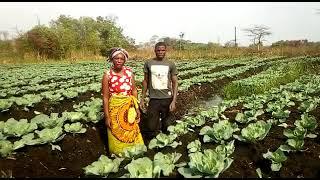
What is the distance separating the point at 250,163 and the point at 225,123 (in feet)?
3.48

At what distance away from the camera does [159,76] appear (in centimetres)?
539

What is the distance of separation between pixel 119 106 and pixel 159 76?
3.04ft

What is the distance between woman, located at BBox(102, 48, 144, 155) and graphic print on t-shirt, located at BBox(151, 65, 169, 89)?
0.55 m

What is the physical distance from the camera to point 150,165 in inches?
126

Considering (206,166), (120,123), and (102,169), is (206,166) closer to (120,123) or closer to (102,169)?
(102,169)

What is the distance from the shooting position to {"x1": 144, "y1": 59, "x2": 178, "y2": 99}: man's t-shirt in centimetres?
536

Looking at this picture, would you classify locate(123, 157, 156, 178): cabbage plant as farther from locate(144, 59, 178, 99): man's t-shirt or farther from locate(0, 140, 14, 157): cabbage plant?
locate(144, 59, 178, 99): man's t-shirt

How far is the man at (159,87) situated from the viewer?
536 centimetres

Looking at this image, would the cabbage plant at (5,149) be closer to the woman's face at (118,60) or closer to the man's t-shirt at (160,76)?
the woman's face at (118,60)

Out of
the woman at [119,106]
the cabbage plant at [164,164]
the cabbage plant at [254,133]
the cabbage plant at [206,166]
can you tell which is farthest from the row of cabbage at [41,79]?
the cabbage plant at [206,166]

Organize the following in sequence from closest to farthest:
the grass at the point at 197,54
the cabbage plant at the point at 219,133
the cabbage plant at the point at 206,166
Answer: the cabbage plant at the point at 206,166, the cabbage plant at the point at 219,133, the grass at the point at 197,54

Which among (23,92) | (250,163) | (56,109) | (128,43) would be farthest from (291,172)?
(128,43)

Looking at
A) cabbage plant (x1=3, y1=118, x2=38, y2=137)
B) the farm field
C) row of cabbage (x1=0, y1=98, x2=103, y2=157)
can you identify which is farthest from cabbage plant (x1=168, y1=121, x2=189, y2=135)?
cabbage plant (x1=3, y1=118, x2=38, y2=137)

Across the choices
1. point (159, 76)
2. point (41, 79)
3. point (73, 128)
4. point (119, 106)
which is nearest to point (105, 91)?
point (119, 106)
